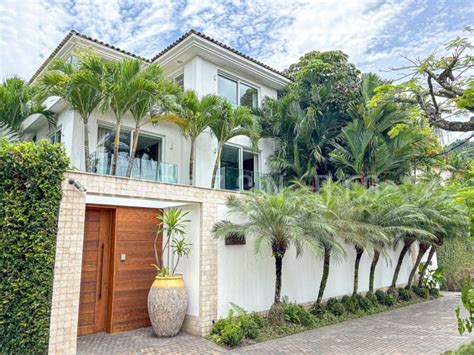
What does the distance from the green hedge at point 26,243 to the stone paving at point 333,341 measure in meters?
1.65

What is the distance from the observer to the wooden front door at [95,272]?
8.28m

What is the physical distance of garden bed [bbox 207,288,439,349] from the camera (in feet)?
25.9

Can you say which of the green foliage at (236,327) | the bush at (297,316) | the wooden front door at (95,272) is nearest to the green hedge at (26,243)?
the wooden front door at (95,272)

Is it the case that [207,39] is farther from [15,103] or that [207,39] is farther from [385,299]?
[385,299]

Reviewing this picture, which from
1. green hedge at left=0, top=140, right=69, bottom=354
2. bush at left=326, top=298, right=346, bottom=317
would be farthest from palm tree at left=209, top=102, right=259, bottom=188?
green hedge at left=0, top=140, right=69, bottom=354

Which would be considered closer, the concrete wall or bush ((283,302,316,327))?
the concrete wall

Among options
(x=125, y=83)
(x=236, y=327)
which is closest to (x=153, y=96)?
(x=125, y=83)

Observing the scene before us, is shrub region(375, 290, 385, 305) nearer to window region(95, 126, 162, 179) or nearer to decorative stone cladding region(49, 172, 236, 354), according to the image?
decorative stone cladding region(49, 172, 236, 354)

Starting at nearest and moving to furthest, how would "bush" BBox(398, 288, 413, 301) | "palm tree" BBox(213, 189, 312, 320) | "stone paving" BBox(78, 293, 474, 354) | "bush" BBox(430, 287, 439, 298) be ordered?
"stone paving" BBox(78, 293, 474, 354) → "palm tree" BBox(213, 189, 312, 320) → "bush" BBox(398, 288, 413, 301) → "bush" BBox(430, 287, 439, 298)

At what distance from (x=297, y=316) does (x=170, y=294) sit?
3.63m

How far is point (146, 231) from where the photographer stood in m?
9.42

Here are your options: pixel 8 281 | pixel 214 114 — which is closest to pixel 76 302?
pixel 8 281

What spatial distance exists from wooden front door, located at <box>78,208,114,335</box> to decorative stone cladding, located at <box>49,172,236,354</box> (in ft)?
5.05

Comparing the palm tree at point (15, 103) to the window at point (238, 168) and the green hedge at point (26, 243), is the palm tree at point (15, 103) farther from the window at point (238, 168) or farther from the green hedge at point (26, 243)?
the window at point (238, 168)
